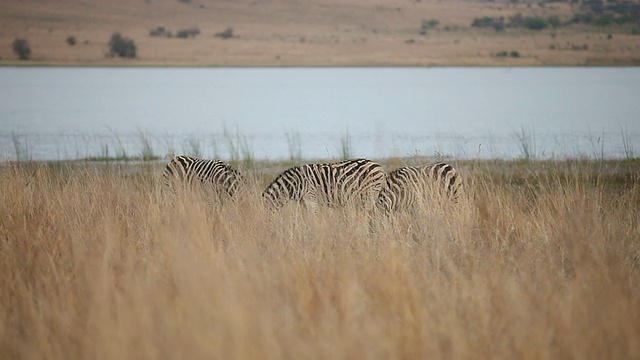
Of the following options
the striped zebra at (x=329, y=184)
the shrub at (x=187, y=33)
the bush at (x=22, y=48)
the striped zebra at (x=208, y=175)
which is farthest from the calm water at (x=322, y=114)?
the shrub at (x=187, y=33)

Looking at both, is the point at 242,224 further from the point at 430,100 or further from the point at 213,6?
the point at 213,6

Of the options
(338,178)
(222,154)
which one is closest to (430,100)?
(222,154)

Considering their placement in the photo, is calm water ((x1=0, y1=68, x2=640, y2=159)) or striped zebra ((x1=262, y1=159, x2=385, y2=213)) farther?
calm water ((x1=0, y1=68, x2=640, y2=159))

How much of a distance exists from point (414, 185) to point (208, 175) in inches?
94.4

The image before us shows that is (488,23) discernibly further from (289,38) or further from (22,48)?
(22,48)

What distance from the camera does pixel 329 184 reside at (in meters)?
9.90

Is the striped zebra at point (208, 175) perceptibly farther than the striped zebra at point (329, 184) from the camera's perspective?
Yes

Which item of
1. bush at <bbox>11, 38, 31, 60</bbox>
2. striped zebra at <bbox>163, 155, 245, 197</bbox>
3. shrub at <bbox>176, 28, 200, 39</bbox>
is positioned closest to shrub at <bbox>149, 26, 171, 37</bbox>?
shrub at <bbox>176, 28, 200, 39</bbox>

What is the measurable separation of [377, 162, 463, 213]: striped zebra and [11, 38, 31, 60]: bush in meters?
55.8

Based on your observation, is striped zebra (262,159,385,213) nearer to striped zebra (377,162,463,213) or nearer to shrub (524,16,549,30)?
striped zebra (377,162,463,213)

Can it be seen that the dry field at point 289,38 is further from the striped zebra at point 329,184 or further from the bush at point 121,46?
the striped zebra at point 329,184

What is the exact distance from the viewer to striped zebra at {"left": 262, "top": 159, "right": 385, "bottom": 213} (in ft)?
31.4

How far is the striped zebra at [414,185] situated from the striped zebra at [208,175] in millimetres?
1540

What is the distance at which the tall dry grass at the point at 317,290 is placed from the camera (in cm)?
487
